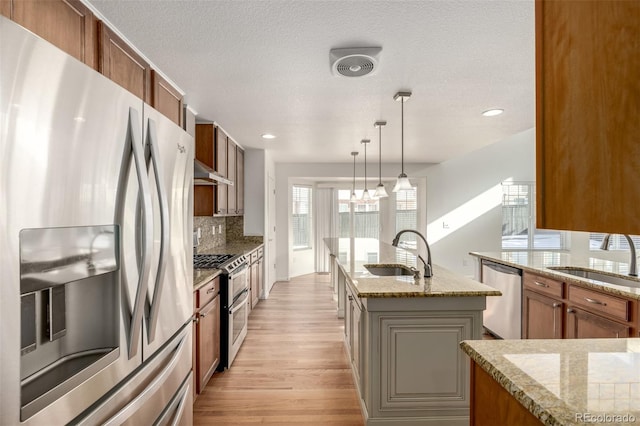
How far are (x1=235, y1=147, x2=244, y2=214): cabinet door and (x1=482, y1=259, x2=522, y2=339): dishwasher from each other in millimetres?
3262

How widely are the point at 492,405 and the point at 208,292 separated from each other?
199 cm

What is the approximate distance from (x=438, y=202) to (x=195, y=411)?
5493 mm

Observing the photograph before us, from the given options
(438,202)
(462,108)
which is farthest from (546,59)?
(438,202)

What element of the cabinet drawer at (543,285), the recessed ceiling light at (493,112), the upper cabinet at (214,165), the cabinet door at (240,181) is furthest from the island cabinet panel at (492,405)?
the cabinet door at (240,181)

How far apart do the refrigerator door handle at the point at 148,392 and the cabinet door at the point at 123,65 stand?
1.38m

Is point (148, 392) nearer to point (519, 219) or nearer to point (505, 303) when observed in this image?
point (505, 303)

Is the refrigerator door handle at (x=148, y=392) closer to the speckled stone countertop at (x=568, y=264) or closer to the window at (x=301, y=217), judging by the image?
the speckled stone countertop at (x=568, y=264)

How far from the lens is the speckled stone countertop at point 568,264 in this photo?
2135 millimetres

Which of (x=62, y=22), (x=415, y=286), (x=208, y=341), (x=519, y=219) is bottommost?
(x=208, y=341)

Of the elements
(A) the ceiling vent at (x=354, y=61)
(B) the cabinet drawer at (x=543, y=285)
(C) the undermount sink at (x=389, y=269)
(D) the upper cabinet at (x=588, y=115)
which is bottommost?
(B) the cabinet drawer at (x=543, y=285)

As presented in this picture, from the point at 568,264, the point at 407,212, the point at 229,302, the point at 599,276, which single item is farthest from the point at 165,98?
the point at 407,212

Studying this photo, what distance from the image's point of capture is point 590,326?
2311 millimetres

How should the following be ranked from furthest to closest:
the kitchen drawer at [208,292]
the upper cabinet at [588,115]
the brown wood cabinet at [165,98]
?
the kitchen drawer at [208,292] → the brown wood cabinet at [165,98] → the upper cabinet at [588,115]

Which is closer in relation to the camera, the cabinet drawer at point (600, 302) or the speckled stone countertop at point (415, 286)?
the speckled stone countertop at point (415, 286)
